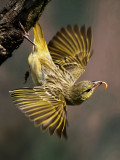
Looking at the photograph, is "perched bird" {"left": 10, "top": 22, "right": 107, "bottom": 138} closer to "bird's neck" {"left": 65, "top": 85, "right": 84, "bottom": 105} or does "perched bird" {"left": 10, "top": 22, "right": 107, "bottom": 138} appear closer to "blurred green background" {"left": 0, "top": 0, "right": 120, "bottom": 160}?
"bird's neck" {"left": 65, "top": 85, "right": 84, "bottom": 105}

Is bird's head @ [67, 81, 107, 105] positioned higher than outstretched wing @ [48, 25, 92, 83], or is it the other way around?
Result: outstretched wing @ [48, 25, 92, 83]

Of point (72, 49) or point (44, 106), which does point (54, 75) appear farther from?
point (72, 49)

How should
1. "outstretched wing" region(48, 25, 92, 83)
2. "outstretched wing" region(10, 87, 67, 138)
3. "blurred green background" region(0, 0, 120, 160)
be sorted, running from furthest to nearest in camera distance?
"blurred green background" region(0, 0, 120, 160)
"outstretched wing" region(48, 25, 92, 83)
"outstretched wing" region(10, 87, 67, 138)

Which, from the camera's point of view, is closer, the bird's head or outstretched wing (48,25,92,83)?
the bird's head

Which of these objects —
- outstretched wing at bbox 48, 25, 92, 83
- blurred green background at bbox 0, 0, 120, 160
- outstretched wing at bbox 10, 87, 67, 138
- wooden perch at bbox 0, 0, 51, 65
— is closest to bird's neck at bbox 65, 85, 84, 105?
outstretched wing at bbox 10, 87, 67, 138

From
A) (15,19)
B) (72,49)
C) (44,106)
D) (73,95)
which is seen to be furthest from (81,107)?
(15,19)

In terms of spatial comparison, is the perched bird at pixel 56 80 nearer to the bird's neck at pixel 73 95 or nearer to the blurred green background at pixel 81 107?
the bird's neck at pixel 73 95
